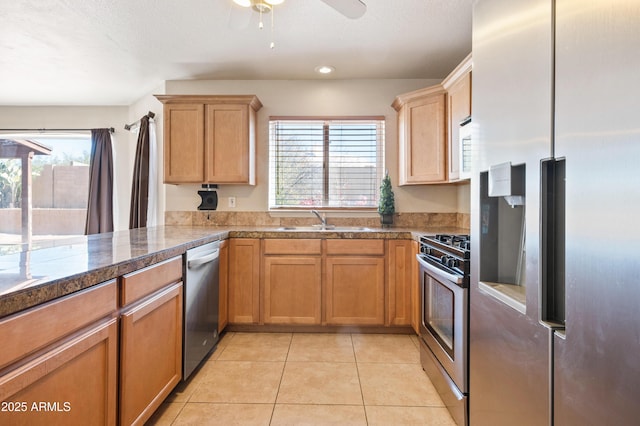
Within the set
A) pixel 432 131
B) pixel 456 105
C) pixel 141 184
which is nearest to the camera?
pixel 456 105

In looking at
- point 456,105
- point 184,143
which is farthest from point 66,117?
point 456,105

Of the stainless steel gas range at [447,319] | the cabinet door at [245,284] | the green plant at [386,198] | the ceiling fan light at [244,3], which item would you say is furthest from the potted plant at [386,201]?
the ceiling fan light at [244,3]

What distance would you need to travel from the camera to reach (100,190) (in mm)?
4137

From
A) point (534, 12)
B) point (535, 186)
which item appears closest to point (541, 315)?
point (535, 186)

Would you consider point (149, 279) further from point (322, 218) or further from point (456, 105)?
point (456, 105)

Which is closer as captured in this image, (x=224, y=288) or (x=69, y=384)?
(x=69, y=384)

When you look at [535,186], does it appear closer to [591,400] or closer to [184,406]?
[591,400]

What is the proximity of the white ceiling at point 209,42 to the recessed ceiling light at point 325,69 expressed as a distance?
7cm

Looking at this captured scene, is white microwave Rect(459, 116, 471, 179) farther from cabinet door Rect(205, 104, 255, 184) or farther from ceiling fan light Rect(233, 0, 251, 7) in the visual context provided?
cabinet door Rect(205, 104, 255, 184)

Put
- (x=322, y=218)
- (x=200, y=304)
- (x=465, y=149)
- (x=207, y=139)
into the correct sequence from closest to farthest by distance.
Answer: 1. (x=200, y=304)
2. (x=465, y=149)
3. (x=207, y=139)
4. (x=322, y=218)

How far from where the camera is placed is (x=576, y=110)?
855 millimetres

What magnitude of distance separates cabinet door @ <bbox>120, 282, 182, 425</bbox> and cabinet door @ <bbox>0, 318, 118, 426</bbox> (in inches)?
2.6

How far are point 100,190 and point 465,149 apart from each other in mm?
4218

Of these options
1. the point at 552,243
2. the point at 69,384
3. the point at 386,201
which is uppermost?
the point at 386,201
